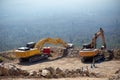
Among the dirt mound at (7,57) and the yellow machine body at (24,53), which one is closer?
the yellow machine body at (24,53)

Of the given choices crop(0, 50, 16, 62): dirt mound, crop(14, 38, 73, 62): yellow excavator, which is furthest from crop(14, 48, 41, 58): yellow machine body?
crop(0, 50, 16, 62): dirt mound

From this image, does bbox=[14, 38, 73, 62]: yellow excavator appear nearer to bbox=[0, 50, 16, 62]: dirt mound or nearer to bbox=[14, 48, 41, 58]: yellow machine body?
bbox=[14, 48, 41, 58]: yellow machine body

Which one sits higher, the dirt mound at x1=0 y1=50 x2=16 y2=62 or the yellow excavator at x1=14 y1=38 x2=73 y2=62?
the yellow excavator at x1=14 y1=38 x2=73 y2=62

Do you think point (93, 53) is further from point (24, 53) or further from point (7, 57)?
point (7, 57)

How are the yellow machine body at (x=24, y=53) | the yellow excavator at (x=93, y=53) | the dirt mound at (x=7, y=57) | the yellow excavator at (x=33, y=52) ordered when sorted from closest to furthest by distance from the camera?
1. the yellow excavator at (x=93, y=53)
2. the yellow machine body at (x=24, y=53)
3. the yellow excavator at (x=33, y=52)
4. the dirt mound at (x=7, y=57)

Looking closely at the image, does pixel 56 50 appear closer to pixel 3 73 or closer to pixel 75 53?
pixel 75 53

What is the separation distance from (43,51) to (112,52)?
24.5 feet

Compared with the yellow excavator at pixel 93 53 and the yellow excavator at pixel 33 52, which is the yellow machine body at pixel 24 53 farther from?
the yellow excavator at pixel 93 53

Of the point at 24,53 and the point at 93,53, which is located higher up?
the point at 24,53

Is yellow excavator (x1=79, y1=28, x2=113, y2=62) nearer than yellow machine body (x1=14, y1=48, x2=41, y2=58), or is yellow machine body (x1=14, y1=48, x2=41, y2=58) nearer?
yellow excavator (x1=79, y1=28, x2=113, y2=62)

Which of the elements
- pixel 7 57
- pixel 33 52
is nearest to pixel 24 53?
pixel 33 52

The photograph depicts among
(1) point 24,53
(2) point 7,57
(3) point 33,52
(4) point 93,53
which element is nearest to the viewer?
(4) point 93,53

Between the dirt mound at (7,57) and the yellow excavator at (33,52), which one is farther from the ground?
the yellow excavator at (33,52)

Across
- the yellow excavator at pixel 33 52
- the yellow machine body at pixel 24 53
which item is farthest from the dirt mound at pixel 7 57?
the yellow machine body at pixel 24 53
